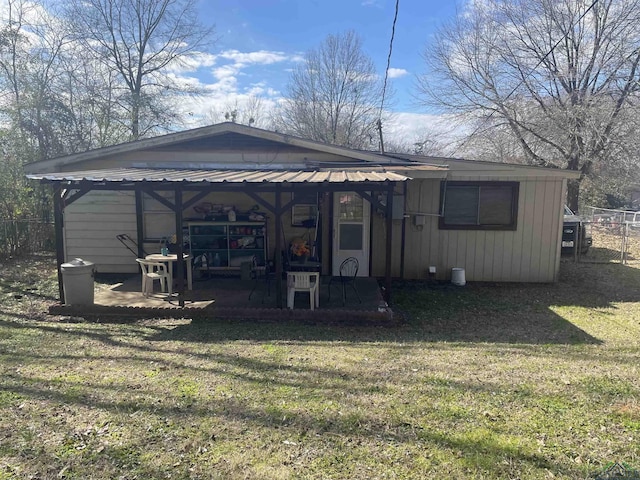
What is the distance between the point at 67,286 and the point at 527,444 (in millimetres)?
5982

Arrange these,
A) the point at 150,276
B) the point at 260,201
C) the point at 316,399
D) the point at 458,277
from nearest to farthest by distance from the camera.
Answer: the point at 316,399
the point at 260,201
the point at 150,276
the point at 458,277

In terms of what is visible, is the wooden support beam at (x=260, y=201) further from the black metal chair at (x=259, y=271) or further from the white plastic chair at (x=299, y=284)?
the black metal chair at (x=259, y=271)

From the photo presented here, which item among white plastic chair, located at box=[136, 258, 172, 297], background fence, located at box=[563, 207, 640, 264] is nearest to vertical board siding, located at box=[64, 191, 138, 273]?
white plastic chair, located at box=[136, 258, 172, 297]

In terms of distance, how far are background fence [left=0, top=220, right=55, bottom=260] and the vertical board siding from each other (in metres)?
3.06

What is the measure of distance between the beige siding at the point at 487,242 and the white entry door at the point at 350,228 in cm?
28

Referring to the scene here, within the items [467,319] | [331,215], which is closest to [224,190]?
[331,215]

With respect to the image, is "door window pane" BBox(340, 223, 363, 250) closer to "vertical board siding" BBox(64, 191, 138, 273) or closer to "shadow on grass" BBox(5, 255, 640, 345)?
"shadow on grass" BBox(5, 255, 640, 345)

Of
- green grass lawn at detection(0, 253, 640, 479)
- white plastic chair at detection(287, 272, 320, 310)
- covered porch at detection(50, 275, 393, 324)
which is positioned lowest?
green grass lawn at detection(0, 253, 640, 479)

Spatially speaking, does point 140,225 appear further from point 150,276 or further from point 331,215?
point 331,215

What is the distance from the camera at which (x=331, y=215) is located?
27.2 feet

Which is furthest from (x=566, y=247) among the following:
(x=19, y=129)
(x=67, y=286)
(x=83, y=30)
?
(x=83, y=30)

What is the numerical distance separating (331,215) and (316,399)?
531 centimetres

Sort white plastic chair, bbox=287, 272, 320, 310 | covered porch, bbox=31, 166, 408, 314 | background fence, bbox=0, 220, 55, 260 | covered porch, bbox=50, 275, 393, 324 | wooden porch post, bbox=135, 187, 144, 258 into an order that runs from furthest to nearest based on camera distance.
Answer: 1. background fence, bbox=0, 220, 55, 260
2. wooden porch post, bbox=135, 187, 144, 258
3. white plastic chair, bbox=287, 272, 320, 310
4. covered porch, bbox=50, 275, 393, 324
5. covered porch, bbox=31, 166, 408, 314

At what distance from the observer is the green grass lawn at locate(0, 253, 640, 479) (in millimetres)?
2496
